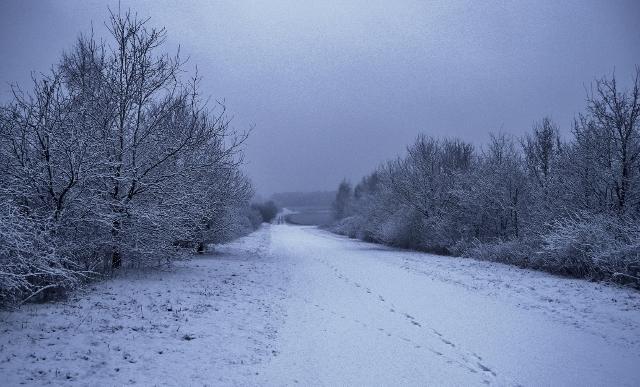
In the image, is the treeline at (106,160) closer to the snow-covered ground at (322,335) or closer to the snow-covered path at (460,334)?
the snow-covered ground at (322,335)

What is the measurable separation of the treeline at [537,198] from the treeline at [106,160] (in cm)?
1271

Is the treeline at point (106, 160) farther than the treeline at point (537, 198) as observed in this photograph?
No

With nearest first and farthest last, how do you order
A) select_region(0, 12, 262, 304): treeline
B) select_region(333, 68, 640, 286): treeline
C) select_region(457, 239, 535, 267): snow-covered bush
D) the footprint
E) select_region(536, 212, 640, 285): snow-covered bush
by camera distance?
the footprint < select_region(0, 12, 262, 304): treeline < select_region(536, 212, 640, 285): snow-covered bush < select_region(333, 68, 640, 286): treeline < select_region(457, 239, 535, 267): snow-covered bush

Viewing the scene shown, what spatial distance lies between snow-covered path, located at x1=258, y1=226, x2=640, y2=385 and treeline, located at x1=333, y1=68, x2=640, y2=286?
1879 mm

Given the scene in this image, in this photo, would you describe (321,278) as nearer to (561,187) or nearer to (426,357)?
(426,357)

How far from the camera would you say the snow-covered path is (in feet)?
17.7

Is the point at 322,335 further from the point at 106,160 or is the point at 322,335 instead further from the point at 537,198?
the point at 537,198

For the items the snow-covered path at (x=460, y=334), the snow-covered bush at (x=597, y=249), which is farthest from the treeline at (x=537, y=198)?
the snow-covered path at (x=460, y=334)

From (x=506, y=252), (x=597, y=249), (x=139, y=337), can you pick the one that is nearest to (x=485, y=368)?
(x=139, y=337)

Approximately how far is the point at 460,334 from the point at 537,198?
1443cm

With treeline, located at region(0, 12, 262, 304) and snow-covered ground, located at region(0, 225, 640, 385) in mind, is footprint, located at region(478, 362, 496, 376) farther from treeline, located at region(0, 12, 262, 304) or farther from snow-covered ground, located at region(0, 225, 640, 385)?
treeline, located at region(0, 12, 262, 304)

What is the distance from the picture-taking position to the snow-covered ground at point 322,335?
5176 millimetres

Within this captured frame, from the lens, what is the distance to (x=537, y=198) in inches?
735

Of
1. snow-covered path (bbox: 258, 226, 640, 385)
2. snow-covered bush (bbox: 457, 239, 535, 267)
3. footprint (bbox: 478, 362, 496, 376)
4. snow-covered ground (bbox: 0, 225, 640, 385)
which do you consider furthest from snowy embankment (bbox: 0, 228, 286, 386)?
snow-covered bush (bbox: 457, 239, 535, 267)
